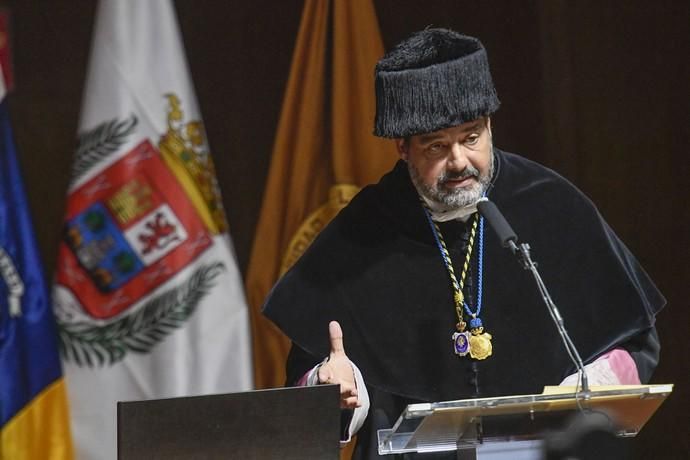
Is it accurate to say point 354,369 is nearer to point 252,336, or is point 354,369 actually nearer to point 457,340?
point 457,340

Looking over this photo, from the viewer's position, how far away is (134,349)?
4.80 m

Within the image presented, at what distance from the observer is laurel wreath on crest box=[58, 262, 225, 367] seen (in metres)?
4.79

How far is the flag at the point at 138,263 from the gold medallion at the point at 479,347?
178cm

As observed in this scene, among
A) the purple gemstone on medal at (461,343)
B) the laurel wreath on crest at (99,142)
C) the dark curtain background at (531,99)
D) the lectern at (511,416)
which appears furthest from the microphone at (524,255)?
the laurel wreath on crest at (99,142)

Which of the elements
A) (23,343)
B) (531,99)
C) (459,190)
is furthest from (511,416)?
(531,99)

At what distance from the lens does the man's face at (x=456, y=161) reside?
3137mm

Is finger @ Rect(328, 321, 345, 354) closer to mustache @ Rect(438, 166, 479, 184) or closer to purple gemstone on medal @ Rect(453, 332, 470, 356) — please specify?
purple gemstone on medal @ Rect(453, 332, 470, 356)

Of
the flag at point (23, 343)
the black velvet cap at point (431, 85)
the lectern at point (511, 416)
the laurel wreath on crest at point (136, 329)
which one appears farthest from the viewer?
the laurel wreath on crest at point (136, 329)

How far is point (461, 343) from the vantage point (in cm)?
321

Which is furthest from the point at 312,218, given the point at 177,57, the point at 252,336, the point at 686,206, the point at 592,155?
the point at 686,206

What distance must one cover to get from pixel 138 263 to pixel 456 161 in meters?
2.09

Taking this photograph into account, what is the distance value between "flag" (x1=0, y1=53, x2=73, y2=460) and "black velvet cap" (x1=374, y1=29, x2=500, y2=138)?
2.08m

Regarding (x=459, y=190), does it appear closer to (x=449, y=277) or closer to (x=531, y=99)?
(x=449, y=277)

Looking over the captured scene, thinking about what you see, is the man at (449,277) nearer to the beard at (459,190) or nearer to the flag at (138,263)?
the beard at (459,190)
